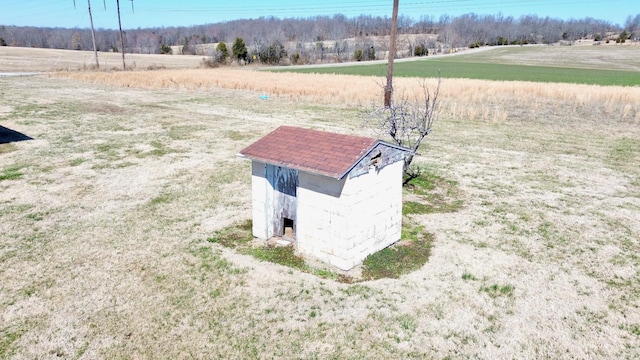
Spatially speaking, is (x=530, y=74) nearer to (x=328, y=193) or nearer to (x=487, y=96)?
(x=487, y=96)

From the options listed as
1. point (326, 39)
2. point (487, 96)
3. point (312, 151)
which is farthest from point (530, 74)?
point (326, 39)

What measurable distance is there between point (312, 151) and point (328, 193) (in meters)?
0.88

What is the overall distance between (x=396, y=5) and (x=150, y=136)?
485 inches

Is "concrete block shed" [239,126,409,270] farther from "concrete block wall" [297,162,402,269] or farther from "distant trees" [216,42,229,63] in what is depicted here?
"distant trees" [216,42,229,63]

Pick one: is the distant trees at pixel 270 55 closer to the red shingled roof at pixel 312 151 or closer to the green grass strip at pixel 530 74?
the green grass strip at pixel 530 74

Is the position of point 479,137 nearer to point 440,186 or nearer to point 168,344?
point 440,186

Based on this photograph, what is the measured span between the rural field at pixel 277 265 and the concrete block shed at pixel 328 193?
2.55 feet

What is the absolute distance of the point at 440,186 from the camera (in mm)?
12875

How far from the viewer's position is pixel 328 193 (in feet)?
25.0

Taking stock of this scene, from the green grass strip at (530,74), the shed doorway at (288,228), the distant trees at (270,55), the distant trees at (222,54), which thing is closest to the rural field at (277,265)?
the shed doorway at (288,228)

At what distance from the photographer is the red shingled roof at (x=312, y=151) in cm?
730

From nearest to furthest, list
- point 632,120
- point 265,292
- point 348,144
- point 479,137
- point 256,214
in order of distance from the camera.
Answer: point 265,292, point 348,144, point 256,214, point 479,137, point 632,120

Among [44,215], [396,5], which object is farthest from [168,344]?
[396,5]

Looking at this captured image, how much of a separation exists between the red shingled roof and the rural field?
1.99m
